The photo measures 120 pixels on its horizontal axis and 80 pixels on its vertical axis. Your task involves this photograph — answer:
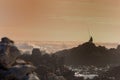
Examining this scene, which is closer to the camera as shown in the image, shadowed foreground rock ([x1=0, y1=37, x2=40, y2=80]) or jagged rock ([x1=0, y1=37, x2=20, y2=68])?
shadowed foreground rock ([x1=0, y1=37, x2=40, y2=80])

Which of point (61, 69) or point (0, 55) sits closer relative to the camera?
point (0, 55)

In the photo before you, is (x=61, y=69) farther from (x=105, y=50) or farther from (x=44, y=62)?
(x=105, y=50)

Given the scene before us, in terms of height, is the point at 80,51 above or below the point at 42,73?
above

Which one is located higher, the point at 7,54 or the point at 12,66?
the point at 7,54

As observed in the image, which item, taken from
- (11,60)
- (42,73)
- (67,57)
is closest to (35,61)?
(42,73)

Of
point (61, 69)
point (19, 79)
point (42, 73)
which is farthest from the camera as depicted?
point (61, 69)

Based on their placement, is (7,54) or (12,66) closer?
(7,54)

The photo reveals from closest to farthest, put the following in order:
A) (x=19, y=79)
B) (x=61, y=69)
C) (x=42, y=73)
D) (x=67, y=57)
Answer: (x=19, y=79)
(x=42, y=73)
(x=61, y=69)
(x=67, y=57)

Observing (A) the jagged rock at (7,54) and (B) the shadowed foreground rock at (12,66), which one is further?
(A) the jagged rock at (7,54)
